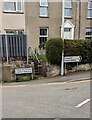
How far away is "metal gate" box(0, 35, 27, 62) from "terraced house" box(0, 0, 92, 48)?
230 centimetres

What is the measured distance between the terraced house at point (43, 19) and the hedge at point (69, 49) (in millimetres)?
3504

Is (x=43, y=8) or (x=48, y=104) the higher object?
(x=43, y=8)

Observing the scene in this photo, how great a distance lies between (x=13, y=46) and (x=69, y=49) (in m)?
3.61

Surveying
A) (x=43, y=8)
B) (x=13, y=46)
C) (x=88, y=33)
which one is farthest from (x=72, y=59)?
(x=88, y=33)

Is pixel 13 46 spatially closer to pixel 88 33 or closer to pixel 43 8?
pixel 43 8

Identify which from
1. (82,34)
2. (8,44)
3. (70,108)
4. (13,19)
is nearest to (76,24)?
(82,34)

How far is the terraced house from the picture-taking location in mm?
21141

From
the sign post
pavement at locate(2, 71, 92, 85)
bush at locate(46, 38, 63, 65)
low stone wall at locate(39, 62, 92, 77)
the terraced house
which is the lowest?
pavement at locate(2, 71, 92, 85)

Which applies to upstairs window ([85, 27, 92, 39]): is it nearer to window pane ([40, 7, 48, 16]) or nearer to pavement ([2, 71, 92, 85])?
window pane ([40, 7, 48, 16])

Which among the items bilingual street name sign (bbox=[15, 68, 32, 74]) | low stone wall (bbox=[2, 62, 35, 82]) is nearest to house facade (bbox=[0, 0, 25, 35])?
bilingual street name sign (bbox=[15, 68, 32, 74])

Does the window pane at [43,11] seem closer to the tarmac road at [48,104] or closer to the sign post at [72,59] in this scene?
the sign post at [72,59]

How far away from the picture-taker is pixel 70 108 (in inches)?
328

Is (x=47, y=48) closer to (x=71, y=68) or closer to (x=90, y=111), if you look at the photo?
(x=71, y=68)

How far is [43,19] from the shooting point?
22.9m
